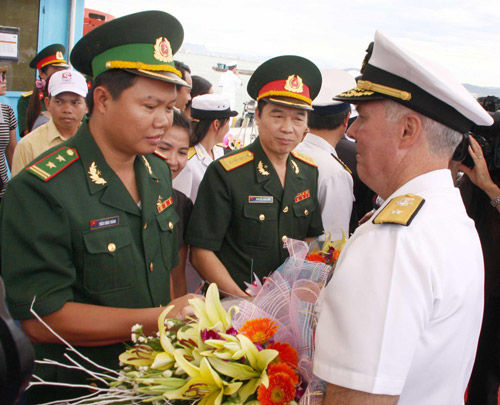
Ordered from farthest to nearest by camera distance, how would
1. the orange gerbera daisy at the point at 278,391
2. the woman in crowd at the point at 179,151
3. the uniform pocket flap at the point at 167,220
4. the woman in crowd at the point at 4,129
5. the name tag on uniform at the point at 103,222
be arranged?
the woman in crowd at the point at 4,129, the woman in crowd at the point at 179,151, the uniform pocket flap at the point at 167,220, the name tag on uniform at the point at 103,222, the orange gerbera daisy at the point at 278,391

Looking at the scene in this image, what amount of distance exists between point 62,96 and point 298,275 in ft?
9.21

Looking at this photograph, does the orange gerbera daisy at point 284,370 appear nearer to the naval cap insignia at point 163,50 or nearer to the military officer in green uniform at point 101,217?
the military officer in green uniform at point 101,217

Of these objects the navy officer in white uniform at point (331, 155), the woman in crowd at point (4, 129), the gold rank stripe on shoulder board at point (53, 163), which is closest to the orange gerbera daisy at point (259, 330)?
the gold rank stripe on shoulder board at point (53, 163)

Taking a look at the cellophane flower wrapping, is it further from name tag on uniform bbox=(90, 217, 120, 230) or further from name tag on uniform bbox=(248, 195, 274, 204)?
name tag on uniform bbox=(248, 195, 274, 204)

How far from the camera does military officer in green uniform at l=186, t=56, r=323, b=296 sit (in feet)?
8.79

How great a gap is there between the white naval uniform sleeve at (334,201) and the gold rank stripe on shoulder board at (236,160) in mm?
606

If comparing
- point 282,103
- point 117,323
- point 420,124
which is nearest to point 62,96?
point 282,103

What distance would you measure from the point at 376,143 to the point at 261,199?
4.44ft

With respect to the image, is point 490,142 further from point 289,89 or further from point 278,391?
point 278,391

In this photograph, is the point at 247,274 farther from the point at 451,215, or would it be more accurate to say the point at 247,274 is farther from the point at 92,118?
the point at 451,215

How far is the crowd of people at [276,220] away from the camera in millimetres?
1212

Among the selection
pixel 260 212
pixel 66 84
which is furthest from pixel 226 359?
pixel 66 84

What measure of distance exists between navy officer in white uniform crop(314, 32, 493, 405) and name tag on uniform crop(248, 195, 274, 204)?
1233 mm

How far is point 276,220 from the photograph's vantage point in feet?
9.19
